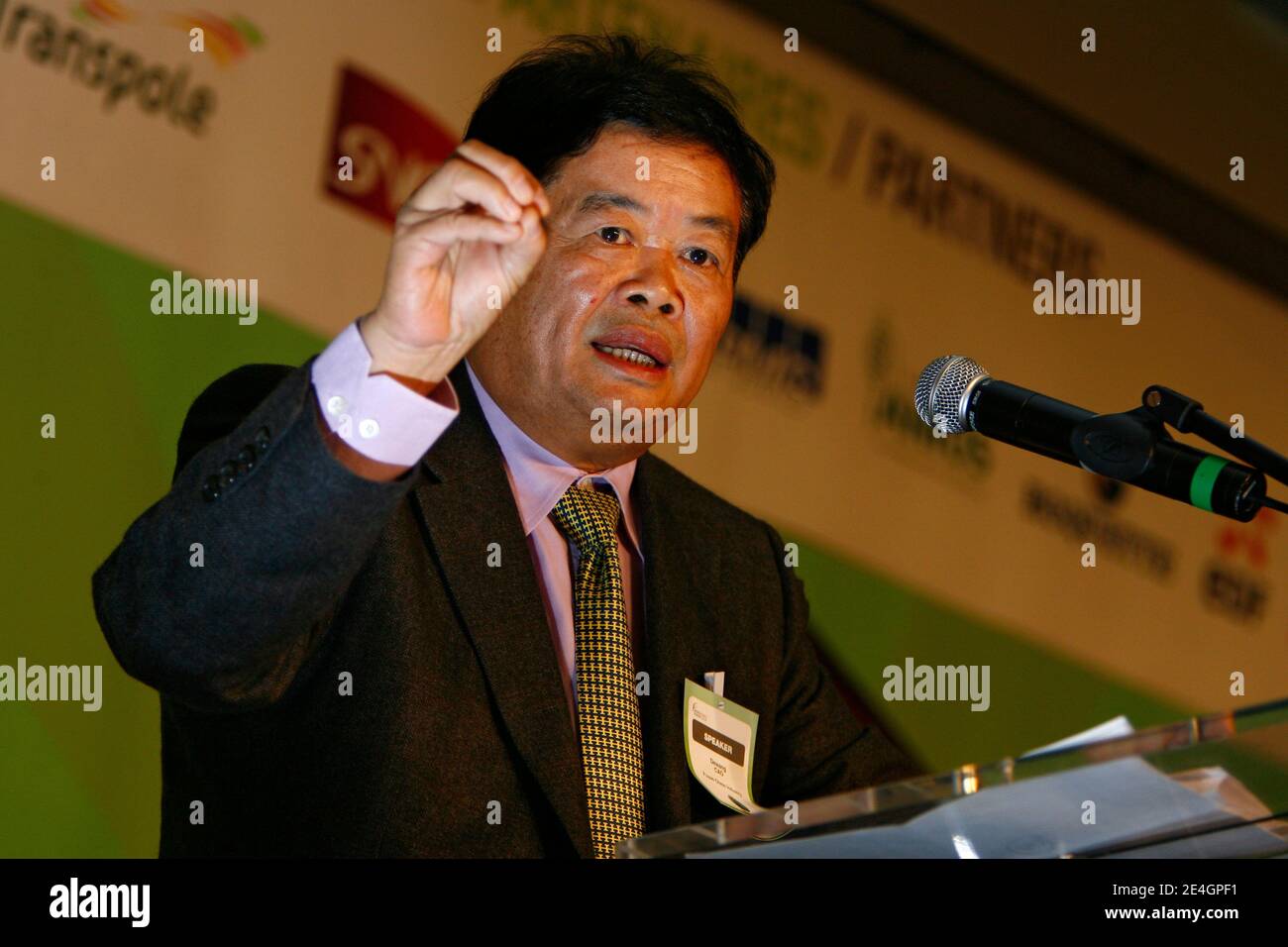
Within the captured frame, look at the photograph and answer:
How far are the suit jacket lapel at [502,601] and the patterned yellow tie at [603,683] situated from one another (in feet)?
0.17

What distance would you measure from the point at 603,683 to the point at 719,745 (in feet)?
0.69

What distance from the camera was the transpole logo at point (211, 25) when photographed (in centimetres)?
293

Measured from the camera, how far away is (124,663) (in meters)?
1.56

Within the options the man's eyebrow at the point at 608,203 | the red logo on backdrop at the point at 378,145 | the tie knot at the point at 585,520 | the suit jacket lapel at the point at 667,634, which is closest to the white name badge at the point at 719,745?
the suit jacket lapel at the point at 667,634

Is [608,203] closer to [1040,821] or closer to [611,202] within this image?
[611,202]

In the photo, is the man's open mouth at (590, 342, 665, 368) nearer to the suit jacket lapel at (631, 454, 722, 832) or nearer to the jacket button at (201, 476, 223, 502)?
the suit jacket lapel at (631, 454, 722, 832)

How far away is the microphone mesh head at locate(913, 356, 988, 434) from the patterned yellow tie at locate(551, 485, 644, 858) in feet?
1.78

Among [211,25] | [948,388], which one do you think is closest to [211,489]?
[948,388]

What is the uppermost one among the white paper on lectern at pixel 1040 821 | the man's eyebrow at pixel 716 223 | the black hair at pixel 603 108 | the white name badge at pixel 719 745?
the black hair at pixel 603 108

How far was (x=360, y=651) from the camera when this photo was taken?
176 centimetres

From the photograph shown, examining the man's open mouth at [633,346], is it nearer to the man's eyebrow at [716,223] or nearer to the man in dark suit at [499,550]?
the man in dark suit at [499,550]

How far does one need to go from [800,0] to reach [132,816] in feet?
8.19

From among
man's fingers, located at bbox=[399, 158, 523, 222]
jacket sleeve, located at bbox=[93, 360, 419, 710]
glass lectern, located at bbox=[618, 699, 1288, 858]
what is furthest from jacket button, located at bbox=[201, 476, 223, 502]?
glass lectern, located at bbox=[618, 699, 1288, 858]
